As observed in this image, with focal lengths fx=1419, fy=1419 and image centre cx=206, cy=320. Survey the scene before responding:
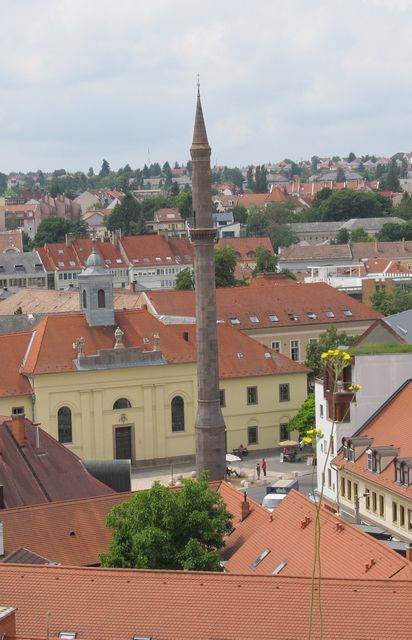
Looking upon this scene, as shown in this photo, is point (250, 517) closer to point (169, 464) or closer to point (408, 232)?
point (169, 464)

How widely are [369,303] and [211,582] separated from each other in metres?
87.3

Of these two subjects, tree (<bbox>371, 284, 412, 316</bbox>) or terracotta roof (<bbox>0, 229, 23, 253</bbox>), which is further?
terracotta roof (<bbox>0, 229, 23, 253</bbox>)

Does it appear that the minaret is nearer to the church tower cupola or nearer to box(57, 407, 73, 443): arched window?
box(57, 407, 73, 443): arched window

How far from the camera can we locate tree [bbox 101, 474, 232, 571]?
117ft

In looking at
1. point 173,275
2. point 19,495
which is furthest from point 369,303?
point 19,495

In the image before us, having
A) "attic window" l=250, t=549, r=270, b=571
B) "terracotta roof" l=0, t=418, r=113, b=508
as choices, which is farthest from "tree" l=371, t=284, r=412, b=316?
"attic window" l=250, t=549, r=270, b=571

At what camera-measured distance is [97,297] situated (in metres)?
68.4

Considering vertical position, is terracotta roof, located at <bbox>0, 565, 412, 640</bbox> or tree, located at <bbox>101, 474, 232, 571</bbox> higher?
terracotta roof, located at <bbox>0, 565, 412, 640</bbox>

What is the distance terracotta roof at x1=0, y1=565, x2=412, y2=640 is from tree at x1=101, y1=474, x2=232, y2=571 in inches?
236

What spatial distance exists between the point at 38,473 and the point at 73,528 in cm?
645

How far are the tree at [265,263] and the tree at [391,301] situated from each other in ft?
92.9

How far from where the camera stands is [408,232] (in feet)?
572

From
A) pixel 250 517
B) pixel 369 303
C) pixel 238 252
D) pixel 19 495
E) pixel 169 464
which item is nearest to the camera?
pixel 250 517

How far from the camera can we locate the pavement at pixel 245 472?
61.9m
